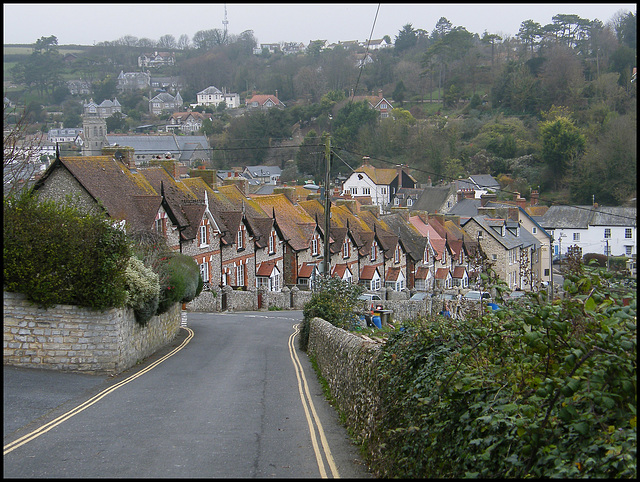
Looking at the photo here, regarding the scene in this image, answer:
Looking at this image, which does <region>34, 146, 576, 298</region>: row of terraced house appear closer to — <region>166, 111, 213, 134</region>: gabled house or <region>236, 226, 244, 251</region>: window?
<region>236, 226, 244, 251</region>: window

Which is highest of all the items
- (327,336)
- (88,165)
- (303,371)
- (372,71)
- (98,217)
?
(372,71)

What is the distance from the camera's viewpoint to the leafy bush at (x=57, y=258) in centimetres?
1449

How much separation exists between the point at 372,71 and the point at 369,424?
3224 inches

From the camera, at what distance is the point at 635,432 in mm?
4422

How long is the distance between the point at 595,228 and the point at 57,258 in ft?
39.1

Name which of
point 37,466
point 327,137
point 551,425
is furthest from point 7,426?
point 327,137

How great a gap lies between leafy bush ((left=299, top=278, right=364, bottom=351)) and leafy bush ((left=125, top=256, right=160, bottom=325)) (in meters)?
5.48

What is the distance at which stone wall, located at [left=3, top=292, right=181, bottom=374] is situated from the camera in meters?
14.7

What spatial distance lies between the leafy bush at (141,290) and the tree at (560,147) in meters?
10.8

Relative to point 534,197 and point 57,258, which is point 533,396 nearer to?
point 534,197

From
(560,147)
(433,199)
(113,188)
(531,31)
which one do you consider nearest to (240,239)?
(113,188)

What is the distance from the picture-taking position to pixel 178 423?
34.9 ft

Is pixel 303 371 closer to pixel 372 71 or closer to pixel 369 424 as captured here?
pixel 369 424

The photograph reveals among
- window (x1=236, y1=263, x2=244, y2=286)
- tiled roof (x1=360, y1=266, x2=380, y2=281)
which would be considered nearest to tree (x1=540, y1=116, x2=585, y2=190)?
window (x1=236, y1=263, x2=244, y2=286)
